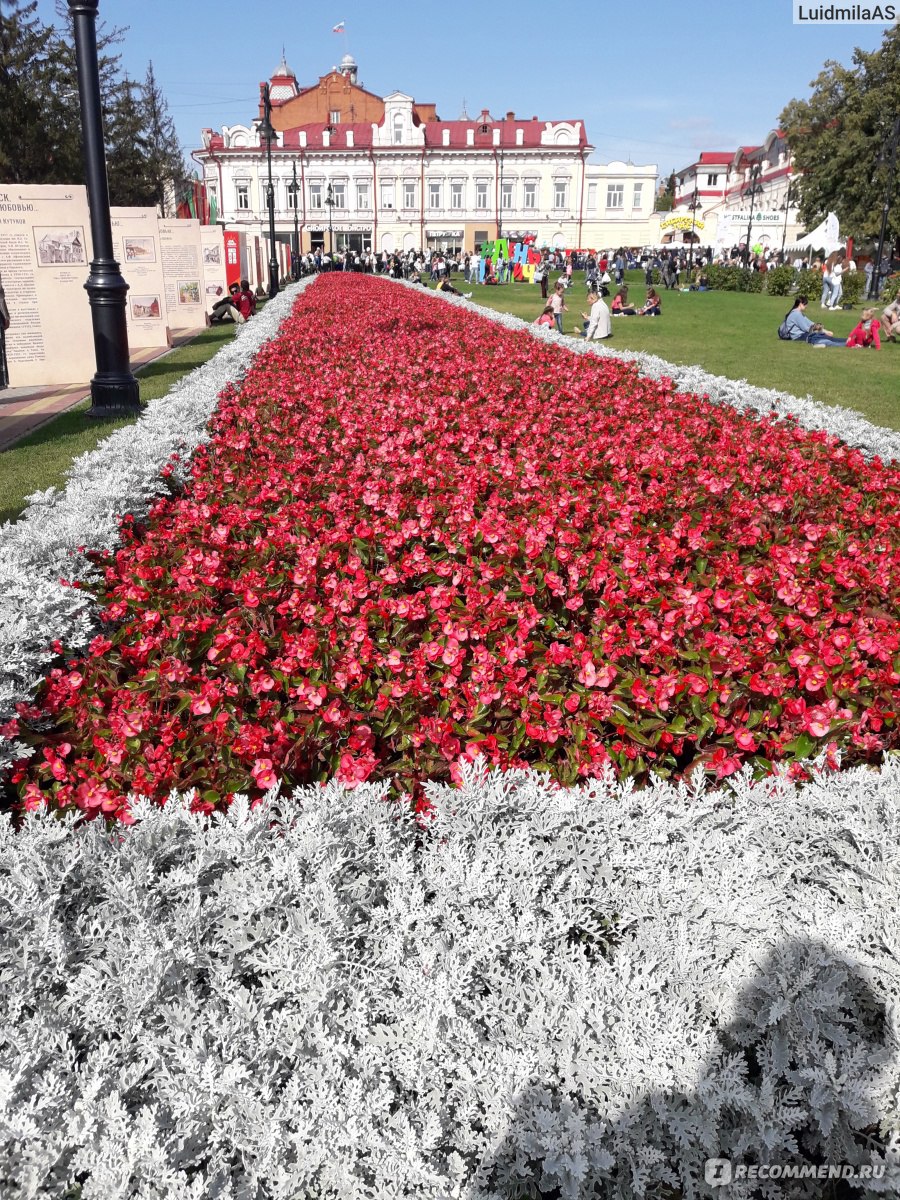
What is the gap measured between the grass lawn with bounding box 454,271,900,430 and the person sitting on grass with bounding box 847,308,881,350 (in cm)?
32

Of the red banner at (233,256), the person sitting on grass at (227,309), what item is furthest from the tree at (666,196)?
the person sitting on grass at (227,309)

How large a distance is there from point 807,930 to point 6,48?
3437 cm

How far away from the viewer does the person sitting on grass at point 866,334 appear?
17.0m

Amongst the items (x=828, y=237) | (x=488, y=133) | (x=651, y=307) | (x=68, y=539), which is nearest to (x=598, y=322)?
(x=651, y=307)

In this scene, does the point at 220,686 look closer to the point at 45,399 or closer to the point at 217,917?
the point at 217,917

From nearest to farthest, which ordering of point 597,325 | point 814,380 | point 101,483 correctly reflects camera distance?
point 101,483 → point 814,380 → point 597,325

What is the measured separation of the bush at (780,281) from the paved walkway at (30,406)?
3377 cm

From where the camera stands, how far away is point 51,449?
26.1 ft

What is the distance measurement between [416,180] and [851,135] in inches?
1396

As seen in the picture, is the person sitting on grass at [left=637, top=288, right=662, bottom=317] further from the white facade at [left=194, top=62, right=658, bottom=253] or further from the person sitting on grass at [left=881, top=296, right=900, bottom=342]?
the white facade at [left=194, top=62, right=658, bottom=253]

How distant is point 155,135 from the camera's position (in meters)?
37.4

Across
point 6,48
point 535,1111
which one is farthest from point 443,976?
point 6,48

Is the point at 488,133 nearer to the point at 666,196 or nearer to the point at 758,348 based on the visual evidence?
the point at 758,348

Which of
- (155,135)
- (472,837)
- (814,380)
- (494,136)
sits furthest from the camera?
(494,136)
